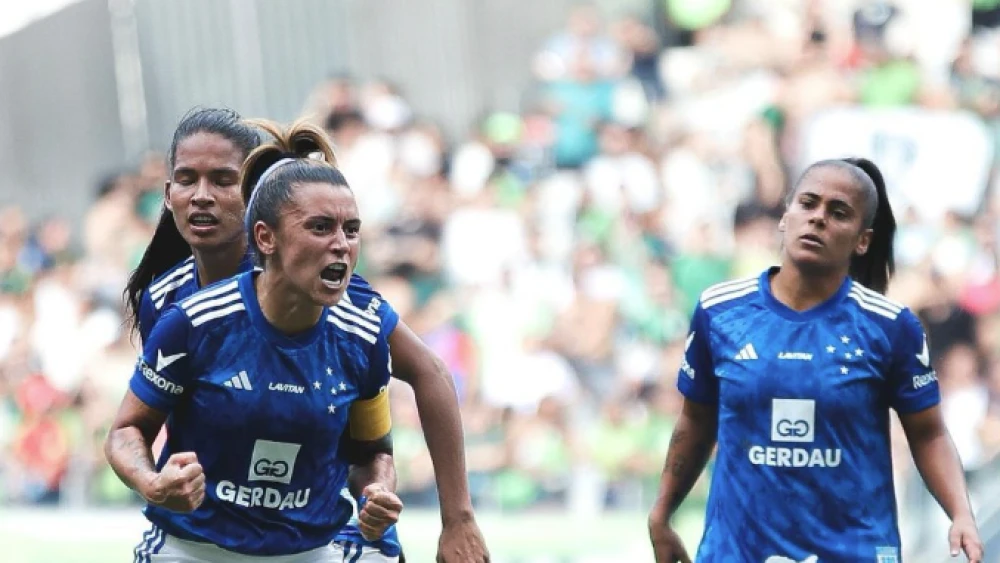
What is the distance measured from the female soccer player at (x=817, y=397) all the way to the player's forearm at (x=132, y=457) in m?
1.70

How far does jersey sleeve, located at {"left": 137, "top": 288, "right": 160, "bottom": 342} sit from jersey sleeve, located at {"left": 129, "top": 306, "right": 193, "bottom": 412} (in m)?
0.46

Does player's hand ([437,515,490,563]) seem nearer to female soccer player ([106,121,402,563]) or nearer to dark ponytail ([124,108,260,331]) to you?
female soccer player ([106,121,402,563])

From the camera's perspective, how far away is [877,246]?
215 inches

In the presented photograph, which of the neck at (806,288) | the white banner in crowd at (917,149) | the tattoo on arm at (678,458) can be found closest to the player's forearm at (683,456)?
the tattoo on arm at (678,458)

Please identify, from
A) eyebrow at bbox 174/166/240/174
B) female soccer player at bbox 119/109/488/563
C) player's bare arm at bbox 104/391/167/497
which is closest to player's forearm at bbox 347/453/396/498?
female soccer player at bbox 119/109/488/563

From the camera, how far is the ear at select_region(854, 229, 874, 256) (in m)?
5.20

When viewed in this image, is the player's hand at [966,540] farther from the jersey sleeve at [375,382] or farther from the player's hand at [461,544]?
the jersey sleeve at [375,382]

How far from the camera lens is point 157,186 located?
13.4m

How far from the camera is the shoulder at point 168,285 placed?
4.72 metres

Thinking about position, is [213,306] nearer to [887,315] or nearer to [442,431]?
[442,431]

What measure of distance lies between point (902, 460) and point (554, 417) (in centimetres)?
279

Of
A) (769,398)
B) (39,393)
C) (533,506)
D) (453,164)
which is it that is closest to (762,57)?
(453,164)

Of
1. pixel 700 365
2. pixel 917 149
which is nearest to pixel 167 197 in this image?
pixel 700 365

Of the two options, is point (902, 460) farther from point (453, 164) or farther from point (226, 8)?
point (226, 8)
